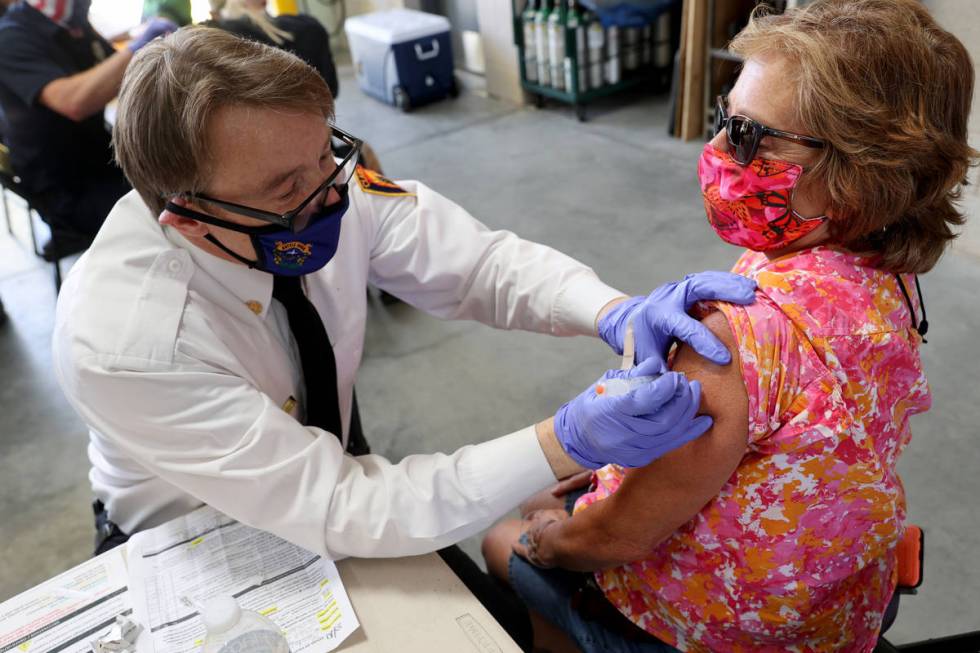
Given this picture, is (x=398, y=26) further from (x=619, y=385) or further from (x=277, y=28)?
(x=619, y=385)

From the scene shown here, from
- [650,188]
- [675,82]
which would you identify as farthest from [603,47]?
[650,188]

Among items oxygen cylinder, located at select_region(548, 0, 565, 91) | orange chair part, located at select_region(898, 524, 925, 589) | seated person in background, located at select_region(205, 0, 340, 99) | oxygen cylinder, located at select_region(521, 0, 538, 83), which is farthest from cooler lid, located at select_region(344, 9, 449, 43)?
orange chair part, located at select_region(898, 524, 925, 589)

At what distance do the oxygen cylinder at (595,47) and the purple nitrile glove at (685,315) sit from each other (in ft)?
12.0

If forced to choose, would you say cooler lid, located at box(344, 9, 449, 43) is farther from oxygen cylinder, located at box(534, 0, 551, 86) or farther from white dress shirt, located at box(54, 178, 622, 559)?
white dress shirt, located at box(54, 178, 622, 559)

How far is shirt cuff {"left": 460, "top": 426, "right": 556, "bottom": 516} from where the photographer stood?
3.72 feet

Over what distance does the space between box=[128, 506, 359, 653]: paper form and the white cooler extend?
446 centimetres

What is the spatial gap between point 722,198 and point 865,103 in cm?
24

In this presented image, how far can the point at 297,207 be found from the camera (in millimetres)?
1246

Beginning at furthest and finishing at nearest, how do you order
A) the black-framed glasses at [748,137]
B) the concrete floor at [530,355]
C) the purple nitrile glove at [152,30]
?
the purple nitrile glove at [152,30] → the concrete floor at [530,355] → the black-framed glasses at [748,137]

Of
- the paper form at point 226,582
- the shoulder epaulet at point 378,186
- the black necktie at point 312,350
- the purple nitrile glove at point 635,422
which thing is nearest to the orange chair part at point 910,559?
the purple nitrile glove at point 635,422

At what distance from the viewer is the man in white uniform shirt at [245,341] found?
1084 millimetres

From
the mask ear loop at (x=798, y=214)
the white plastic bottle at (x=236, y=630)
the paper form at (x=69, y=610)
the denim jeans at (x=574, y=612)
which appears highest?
the mask ear loop at (x=798, y=214)

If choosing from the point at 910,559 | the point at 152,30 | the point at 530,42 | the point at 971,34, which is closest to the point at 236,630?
the point at 910,559

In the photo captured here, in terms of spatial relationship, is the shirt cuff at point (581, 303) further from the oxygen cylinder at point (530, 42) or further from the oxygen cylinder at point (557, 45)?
→ the oxygen cylinder at point (530, 42)
